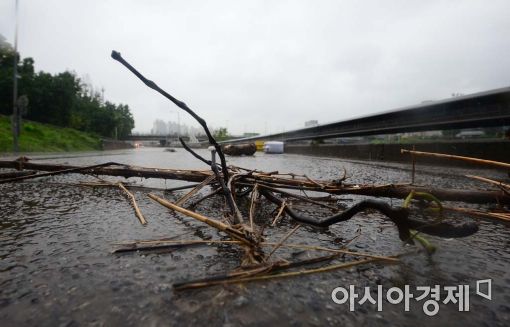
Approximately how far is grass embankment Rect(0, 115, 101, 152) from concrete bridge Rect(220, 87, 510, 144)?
33.6 metres

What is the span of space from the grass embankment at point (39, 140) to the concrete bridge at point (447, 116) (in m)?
33.6

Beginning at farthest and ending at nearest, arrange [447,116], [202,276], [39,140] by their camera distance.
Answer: [39,140] < [447,116] < [202,276]

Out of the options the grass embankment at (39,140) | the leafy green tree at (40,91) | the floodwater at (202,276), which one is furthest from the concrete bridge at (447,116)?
the leafy green tree at (40,91)

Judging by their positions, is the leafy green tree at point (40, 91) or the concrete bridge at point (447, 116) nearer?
the concrete bridge at point (447, 116)

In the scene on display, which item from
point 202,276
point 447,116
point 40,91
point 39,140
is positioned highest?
point 40,91

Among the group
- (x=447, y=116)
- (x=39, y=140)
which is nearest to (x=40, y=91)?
(x=39, y=140)

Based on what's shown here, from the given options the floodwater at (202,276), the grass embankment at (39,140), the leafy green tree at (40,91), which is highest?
the leafy green tree at (40,91)

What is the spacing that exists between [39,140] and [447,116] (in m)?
44.4

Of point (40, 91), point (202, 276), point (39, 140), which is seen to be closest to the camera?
point (202, 276)

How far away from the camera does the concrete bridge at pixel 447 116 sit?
44.1 feet

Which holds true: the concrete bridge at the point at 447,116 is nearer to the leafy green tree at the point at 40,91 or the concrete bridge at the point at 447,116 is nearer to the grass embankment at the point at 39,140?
the grass embankment at the point at 39,140

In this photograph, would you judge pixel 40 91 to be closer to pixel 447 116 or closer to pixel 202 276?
pixel 447 116

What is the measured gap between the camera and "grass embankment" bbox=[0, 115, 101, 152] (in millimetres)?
29523

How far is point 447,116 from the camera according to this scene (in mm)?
16859
